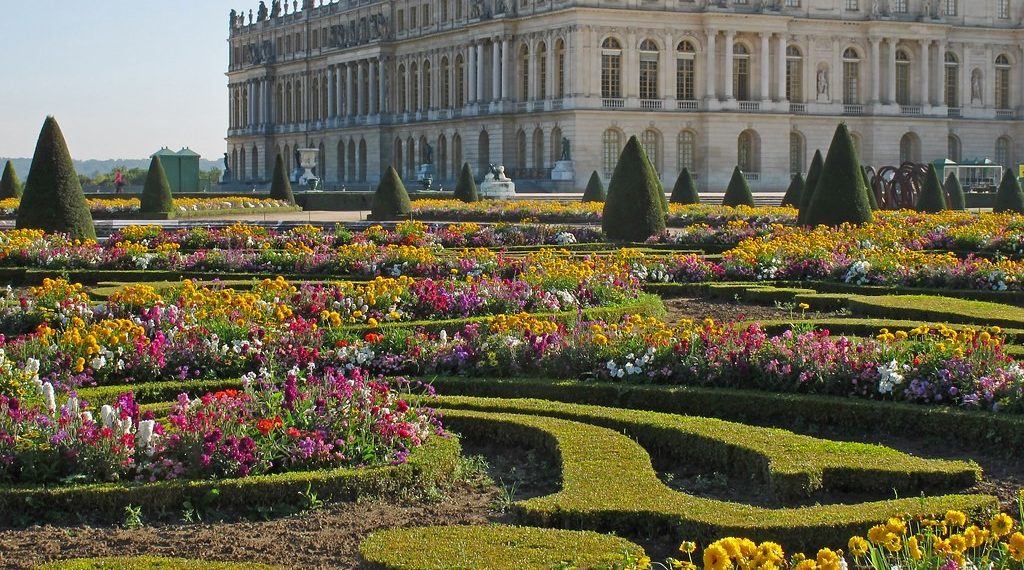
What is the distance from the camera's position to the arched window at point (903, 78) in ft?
233

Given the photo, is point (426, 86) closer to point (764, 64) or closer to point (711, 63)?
point (711, 63)

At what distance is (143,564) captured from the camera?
23.5ft

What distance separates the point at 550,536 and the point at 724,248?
1830cm

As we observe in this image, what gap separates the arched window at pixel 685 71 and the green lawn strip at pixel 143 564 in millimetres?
61337

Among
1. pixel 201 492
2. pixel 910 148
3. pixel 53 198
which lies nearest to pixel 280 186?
pixel 53 198

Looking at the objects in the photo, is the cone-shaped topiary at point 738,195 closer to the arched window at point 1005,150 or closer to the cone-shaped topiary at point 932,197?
the cone-shaped topiary at point 932,197

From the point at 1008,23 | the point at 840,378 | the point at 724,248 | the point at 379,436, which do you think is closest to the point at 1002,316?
the point at 840,378

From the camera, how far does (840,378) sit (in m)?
11.1

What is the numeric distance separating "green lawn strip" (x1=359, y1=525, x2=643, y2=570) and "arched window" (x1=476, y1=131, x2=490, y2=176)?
6499 cm

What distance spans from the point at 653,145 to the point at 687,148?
1651 mm

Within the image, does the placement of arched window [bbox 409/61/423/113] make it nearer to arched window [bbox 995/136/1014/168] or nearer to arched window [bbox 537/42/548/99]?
arched window [bbox 537/42/548/99]

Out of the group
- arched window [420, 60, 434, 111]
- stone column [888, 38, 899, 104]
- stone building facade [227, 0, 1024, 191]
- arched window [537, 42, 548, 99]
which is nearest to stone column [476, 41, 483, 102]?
stone building facade [227, 0, 1024, 191]

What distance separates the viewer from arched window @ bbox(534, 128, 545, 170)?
224 feet

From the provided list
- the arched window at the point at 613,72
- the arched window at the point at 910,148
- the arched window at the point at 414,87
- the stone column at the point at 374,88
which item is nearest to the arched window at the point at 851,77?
the arched window at the point at 910,148
